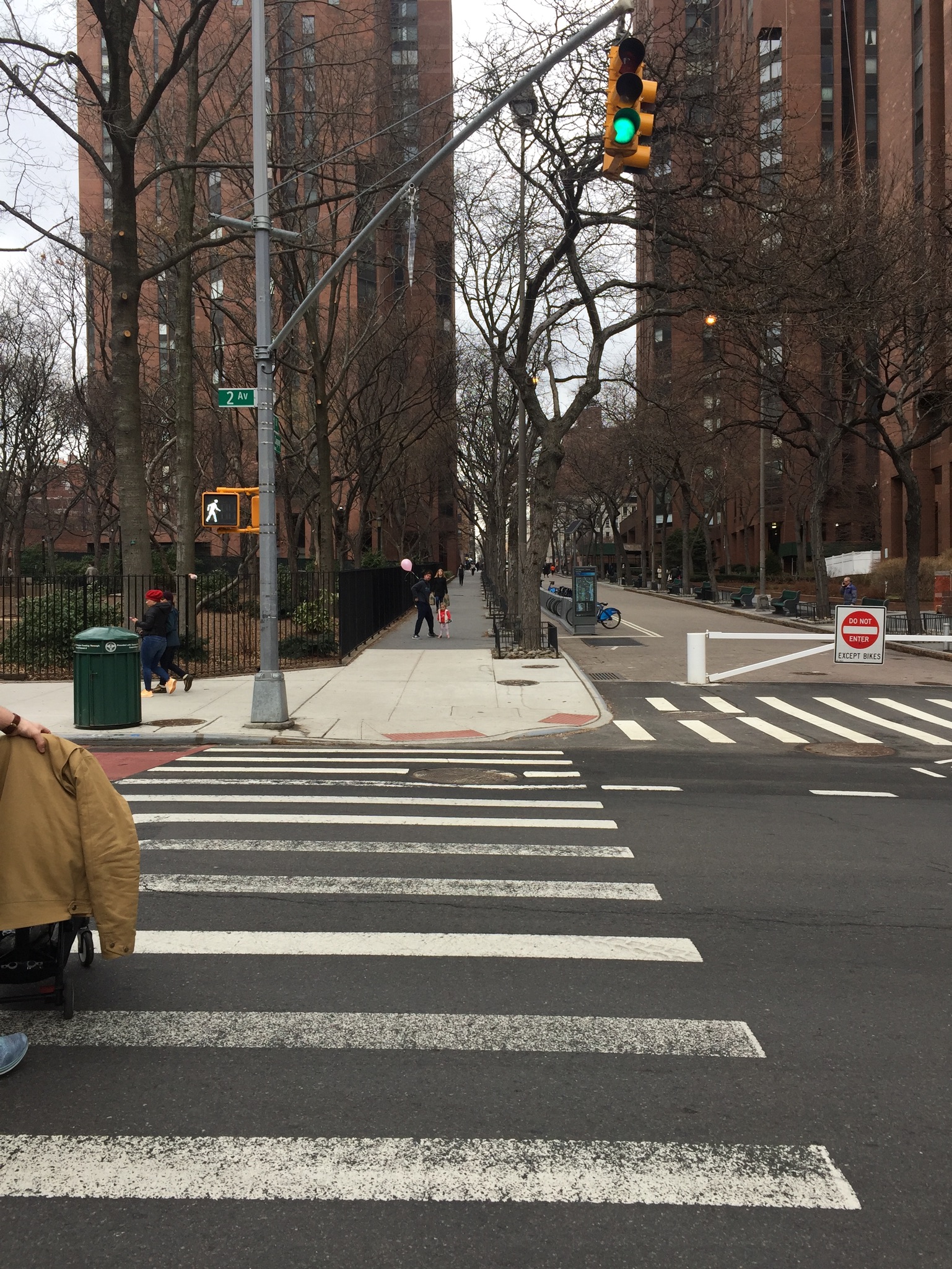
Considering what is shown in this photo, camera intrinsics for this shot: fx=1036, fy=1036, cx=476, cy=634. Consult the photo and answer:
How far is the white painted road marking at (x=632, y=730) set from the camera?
13.5 metres

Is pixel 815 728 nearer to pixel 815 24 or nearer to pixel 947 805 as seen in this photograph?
pixel 947 805

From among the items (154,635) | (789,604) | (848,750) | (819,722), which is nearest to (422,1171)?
(848,750)

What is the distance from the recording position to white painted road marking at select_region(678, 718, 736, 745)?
42.9 feet

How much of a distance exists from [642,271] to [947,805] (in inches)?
1226

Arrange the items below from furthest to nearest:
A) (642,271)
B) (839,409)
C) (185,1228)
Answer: (642,271) < (839,409) < (185,1228)

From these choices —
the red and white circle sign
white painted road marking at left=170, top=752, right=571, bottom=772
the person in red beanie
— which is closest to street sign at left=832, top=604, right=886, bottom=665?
the red and white circle sign

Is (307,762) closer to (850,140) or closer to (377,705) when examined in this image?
(377,705)

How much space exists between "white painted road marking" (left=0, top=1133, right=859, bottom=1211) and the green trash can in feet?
33.8

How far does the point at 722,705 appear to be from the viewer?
16672mm

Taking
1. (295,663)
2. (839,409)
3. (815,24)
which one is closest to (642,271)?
(839,409)

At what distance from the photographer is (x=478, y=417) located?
151 feet

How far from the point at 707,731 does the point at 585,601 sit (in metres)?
19.1

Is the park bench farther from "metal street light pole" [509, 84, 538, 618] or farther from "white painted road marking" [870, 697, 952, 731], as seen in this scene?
"white painted road marking" [870, 697, 952, 731]

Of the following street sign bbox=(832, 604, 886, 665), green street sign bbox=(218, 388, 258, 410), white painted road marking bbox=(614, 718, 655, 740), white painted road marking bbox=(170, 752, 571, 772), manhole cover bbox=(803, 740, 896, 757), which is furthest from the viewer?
street sign bbox=(832, 604, 886, 665)
